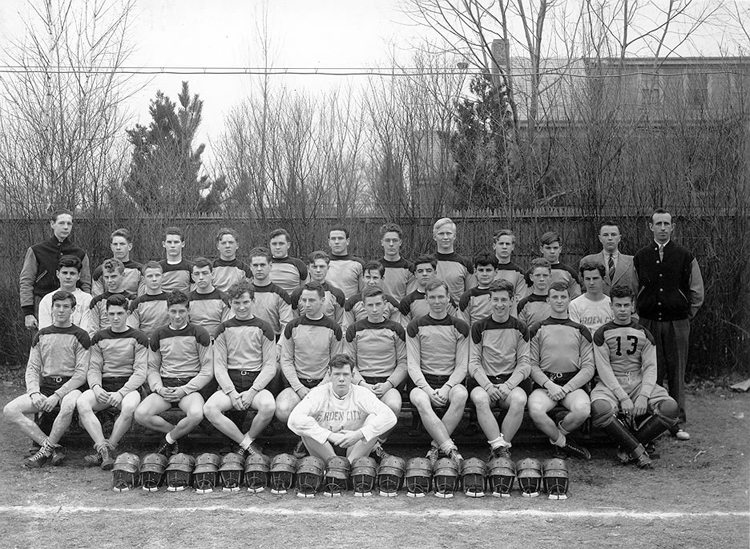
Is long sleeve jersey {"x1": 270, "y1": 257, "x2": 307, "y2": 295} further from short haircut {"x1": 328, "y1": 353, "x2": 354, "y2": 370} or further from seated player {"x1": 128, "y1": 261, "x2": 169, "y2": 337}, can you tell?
short haircut {"x1": 328, "y1": 353, "x2": 354, "y2": 370}

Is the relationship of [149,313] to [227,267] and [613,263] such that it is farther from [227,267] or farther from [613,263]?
[613,263]

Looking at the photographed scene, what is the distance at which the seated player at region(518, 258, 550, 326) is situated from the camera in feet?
23.6

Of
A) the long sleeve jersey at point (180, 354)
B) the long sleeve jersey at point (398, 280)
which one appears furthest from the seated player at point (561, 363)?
the long sleeve jersey at point (180, 354)

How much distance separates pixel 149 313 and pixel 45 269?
1.56 m

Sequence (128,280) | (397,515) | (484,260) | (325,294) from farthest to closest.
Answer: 1. (128,280)
2. (325,294)
3. (484,260)
4. (397,515)

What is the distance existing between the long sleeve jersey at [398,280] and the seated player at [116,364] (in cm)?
244

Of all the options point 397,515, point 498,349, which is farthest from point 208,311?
point 397,515

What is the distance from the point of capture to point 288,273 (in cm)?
792

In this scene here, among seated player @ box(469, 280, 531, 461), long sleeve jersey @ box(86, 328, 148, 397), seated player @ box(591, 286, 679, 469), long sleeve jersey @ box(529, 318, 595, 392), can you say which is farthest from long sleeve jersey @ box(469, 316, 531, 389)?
long sleeve jersey @ box(86, 328, 148, 397)

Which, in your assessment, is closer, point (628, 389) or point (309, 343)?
point (628, 389)

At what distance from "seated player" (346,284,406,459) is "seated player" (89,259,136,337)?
225 cm

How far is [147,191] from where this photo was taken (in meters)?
10.4

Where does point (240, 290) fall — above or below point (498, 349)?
above

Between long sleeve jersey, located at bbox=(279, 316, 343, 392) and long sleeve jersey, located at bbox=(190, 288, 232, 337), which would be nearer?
long sleeve jersey, located at bbox=(279, 316, 343, 392)
